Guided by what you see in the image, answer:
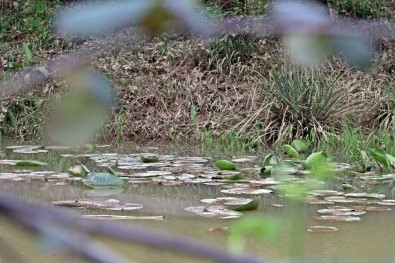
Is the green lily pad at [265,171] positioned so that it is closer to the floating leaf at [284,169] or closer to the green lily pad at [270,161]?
the floating leaf at [284,169]

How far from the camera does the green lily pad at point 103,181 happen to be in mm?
3230

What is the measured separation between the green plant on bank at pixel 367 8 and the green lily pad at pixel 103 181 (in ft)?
14.6

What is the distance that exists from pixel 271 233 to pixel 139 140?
6.15m

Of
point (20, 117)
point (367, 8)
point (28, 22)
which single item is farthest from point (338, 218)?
point (28, 22)

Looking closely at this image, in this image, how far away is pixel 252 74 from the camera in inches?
279

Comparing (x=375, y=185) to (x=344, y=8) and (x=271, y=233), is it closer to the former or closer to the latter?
(x=271, y=233)

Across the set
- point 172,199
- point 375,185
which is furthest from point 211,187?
point 375,185

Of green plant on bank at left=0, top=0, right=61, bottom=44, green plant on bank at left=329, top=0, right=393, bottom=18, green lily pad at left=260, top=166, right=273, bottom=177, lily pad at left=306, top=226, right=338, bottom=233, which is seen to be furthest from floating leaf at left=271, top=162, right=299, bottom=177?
green plant on bank at left=0, top=0, right=61, bottom=44

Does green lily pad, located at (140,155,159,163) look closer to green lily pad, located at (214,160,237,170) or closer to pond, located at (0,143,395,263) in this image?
pond, located at (0,143,395,263)

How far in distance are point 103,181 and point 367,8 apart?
16.3ft

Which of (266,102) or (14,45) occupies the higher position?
(14,45)

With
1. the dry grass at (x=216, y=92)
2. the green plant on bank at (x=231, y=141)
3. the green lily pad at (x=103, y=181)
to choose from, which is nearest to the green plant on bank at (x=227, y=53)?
the dry grass at (x=216, y=92)

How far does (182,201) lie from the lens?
2.90 m

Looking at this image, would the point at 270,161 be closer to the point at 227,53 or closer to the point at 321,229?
the point at 321,229
